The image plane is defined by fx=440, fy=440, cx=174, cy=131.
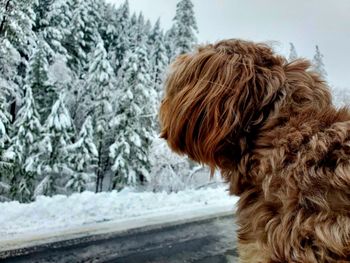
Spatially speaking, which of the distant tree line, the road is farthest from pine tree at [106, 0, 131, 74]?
the road

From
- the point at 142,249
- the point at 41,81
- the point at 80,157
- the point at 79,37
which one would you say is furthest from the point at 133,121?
the point at 142,249

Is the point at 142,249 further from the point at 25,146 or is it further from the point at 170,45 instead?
the point at 170,45

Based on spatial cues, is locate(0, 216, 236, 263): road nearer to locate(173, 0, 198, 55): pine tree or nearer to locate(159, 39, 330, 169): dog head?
locate(159, 39, 330, 169): dog head

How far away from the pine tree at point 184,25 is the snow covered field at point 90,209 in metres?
19.3

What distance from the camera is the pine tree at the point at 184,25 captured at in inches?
1129

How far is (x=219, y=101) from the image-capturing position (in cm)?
192

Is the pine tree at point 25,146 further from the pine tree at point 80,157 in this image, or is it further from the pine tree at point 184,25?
the pine tree at point 184,25

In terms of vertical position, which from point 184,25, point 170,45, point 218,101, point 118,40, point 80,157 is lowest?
point 80,157

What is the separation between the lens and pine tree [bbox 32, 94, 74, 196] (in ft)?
74.9

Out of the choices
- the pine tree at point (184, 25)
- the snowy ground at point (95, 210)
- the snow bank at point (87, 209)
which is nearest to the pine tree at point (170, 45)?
the pine tree at point (184, 25)

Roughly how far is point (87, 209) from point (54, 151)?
1679 centimetres

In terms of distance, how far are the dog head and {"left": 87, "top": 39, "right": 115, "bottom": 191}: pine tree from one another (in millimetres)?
24192

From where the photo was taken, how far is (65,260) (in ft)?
17.4

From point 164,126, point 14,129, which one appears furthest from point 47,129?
point 164,126
